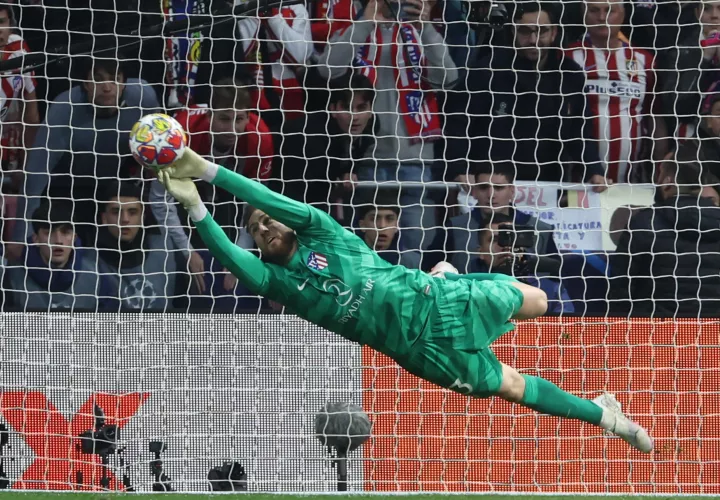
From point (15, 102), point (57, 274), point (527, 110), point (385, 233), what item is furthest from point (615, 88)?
point (15, 102)

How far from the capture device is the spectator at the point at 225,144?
823 centimetres

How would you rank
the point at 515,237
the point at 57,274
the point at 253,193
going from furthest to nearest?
the point at 57,274 → the point at 515,237 → the point at 253,193

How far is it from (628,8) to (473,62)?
1.19 m

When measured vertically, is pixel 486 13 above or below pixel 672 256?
above

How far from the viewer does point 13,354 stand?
754cm

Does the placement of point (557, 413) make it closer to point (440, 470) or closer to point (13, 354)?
point (440, 470)

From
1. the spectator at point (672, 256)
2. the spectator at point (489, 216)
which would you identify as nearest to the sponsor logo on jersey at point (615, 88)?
the spectator at point (672, 256)

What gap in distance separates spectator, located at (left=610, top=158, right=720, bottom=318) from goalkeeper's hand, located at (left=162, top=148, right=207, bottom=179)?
3.49 metres

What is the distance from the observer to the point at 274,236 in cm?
583

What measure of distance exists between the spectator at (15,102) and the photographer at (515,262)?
300 centimetres

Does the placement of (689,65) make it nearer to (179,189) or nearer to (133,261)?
(133,261)

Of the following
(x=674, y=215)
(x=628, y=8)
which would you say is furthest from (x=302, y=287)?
(x=628, y=8)

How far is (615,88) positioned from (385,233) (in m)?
1.92

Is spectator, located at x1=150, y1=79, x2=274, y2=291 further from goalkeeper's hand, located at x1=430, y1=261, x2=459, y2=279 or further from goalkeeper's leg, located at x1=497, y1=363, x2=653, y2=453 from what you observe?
goalkeeper's leg, located at x1=497, y1=363, x2=653, y2=453
